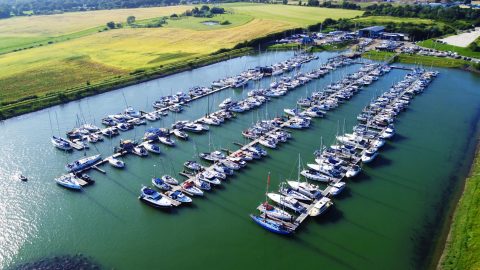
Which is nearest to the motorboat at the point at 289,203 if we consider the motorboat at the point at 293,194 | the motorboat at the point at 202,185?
the motorboat at the point at 293,194

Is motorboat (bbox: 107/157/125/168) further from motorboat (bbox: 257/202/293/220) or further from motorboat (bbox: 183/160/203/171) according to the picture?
motorboat (bbox: 257/202/293/220)

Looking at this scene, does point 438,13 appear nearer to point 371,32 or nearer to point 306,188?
point 371,32

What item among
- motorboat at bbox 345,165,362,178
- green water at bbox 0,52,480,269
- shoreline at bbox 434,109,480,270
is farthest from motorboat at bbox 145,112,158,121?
shoreline at bbox 434,109,480,270

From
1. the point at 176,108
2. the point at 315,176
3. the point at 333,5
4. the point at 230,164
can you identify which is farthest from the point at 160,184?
the point at 333,5

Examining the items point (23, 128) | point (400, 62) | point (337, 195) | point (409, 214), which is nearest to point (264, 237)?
point (337, 195)

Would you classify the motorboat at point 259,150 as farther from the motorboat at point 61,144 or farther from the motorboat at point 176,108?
the motorboat at point 61,144

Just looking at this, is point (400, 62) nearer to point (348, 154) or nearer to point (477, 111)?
point (477, 111)
